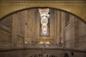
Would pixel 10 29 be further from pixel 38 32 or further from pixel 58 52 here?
pixel 38 32

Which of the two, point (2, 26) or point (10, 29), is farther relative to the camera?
point (10, 29)

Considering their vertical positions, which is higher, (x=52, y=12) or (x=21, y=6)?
(x=52, y=12)

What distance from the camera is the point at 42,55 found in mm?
10906

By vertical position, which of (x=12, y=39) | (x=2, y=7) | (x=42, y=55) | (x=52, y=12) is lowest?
(x=42, y=55)

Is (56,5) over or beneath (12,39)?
over

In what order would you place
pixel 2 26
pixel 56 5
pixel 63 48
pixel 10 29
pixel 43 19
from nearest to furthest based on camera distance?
pixel 56 5
pixel 2 26
pixel 10 29
pixel 63 48
pixel 43 19

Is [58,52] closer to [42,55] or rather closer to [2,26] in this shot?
[42,55]

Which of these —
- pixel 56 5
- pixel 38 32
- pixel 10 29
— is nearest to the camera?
pixel 56 5

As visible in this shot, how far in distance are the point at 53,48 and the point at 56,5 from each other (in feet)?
19.3

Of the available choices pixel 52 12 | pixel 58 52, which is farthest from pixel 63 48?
pixel 52 12

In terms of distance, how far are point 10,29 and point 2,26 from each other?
3.42 ft

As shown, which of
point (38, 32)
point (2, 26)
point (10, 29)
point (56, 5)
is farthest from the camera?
point (38, 32)

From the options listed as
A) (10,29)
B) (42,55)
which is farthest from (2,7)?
(42,55)

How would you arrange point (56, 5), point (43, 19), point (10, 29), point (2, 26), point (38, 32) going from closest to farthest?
point (56, 5) < point (2, 26) < point (10, 29) < point (43, 19) < point (38, 32)
